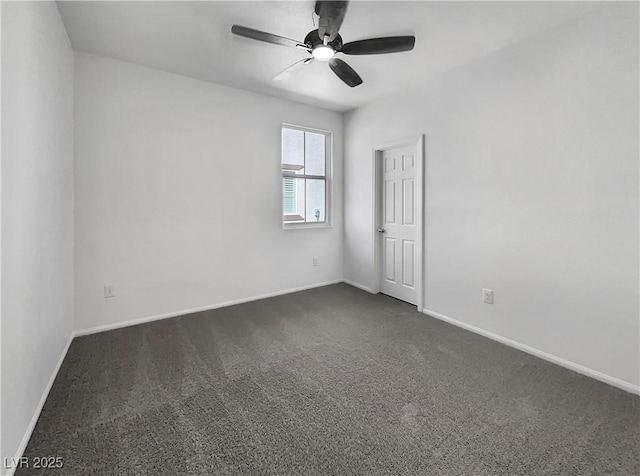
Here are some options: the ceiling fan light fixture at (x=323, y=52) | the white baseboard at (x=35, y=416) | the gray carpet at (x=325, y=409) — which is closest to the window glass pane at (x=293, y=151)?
the ceiling fan light fixture at (x=323, y=52)

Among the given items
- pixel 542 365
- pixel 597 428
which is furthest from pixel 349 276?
pixel 597 428

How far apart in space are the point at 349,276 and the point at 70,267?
3359mm

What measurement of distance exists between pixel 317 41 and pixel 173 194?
214cm

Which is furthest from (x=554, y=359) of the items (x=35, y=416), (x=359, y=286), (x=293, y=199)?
(x=35, y=416)

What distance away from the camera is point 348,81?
2.73 metres

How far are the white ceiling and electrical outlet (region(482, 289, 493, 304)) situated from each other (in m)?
2.17

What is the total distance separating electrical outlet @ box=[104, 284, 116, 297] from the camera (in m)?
2.99

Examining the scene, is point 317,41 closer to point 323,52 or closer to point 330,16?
point 323,52

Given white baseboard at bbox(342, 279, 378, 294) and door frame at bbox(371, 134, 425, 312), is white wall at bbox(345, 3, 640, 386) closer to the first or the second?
door frame at bbox(371, 134, 425, 312)

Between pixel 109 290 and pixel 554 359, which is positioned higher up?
pixel 109 290

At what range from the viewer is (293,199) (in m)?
4.30

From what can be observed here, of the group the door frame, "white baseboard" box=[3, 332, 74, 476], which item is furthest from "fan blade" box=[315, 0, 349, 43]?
"white baseboard" box=[3, 332, 74, 476]

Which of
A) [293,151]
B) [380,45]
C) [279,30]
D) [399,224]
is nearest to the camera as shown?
[380,45]

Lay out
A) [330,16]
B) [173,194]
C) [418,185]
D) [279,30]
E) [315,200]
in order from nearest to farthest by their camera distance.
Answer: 1. [330,16]
2. [279,30]
3. [173,194]
4. [418,185]
5. [315,200]
